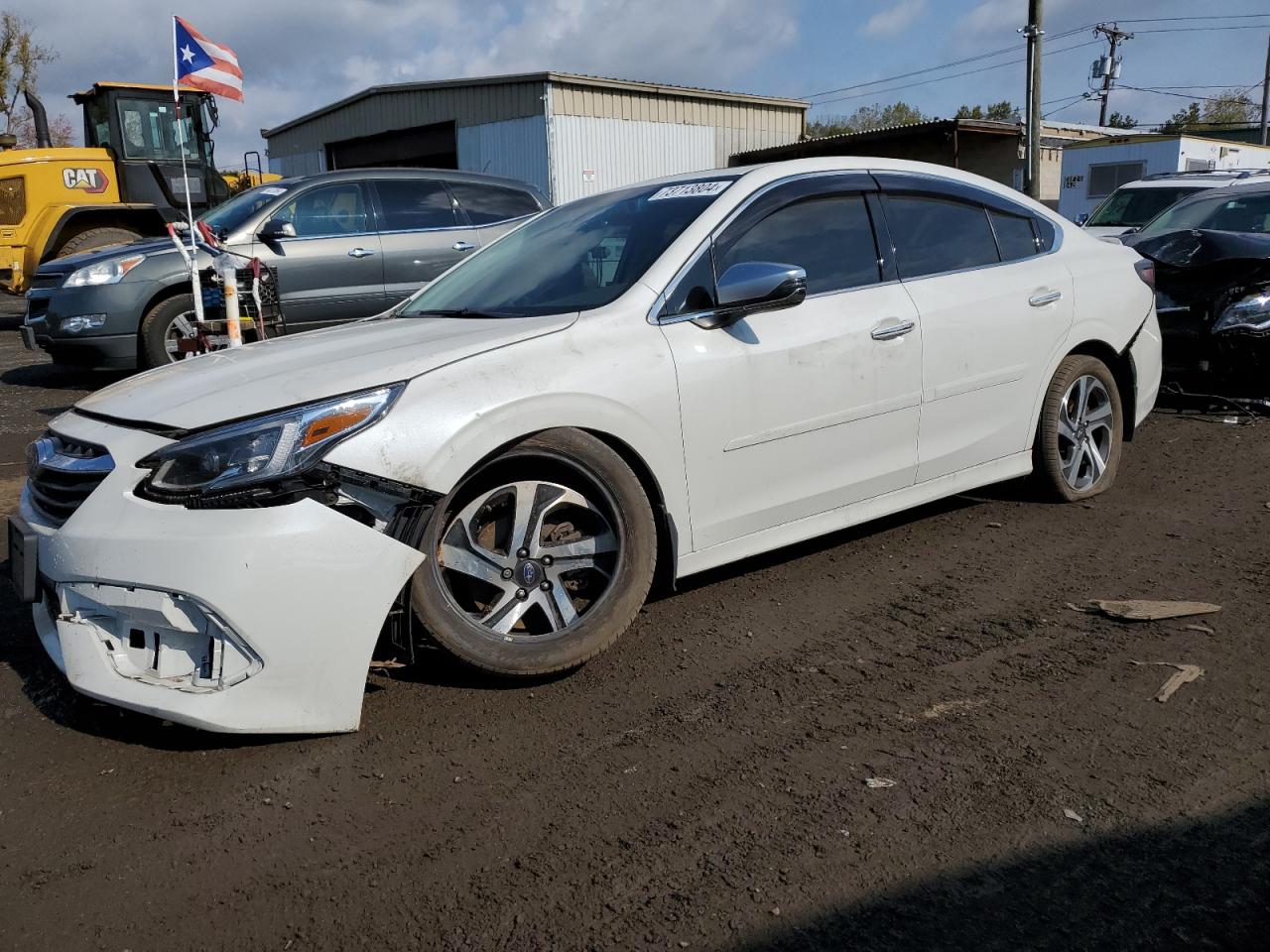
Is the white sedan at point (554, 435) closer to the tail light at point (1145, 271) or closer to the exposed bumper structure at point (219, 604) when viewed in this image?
the exposed bumper structure at point (219, 604)

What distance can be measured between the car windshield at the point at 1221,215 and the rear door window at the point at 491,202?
5952 mm

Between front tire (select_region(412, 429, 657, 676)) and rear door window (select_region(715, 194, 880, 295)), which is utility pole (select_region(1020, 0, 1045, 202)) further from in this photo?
front tire (select_region(412, 429, 657, 676))

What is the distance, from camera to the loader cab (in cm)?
1450

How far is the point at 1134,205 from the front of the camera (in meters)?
13.9

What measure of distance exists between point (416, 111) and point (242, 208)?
18972 millimetres

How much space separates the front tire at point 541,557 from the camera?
3.19 metres

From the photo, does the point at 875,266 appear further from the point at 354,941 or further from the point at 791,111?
the point at 791,111

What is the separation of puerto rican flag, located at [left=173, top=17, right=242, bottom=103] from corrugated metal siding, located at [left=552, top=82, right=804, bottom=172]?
50.5 ft

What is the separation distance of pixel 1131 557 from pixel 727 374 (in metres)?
2.08

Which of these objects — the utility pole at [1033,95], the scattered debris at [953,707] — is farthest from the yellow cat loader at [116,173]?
the utility pole at [1033,95]

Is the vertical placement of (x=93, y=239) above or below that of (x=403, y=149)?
below

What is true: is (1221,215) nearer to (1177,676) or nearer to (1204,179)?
(1204,179)

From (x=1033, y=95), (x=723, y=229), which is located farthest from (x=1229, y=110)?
(x=723, y=229)

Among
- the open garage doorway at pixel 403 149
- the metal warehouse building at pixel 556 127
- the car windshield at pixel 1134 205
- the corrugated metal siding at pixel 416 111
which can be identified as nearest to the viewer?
the car windshield at pixel 1134 205
